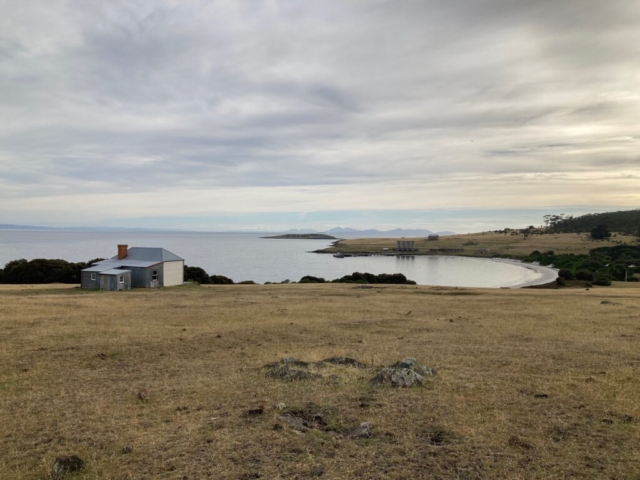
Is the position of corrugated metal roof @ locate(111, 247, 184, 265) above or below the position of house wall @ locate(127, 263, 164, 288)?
above

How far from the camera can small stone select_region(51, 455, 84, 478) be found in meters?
6.85

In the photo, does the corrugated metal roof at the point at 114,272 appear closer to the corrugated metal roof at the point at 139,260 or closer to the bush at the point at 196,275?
the corrugated metal roof at the point at 139,260

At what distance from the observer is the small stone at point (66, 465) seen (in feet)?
22.5

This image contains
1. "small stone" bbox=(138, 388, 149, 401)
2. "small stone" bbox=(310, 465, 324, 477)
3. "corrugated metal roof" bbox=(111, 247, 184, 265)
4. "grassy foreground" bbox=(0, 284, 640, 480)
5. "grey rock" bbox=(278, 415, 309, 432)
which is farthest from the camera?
"corrugated metal roof" bbox=(111, 247, 184, 265)

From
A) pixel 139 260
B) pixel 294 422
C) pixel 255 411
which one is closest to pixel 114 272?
pixel 139 260

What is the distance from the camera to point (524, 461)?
719 centimetres

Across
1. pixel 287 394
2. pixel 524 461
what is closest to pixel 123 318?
pixel 287 394

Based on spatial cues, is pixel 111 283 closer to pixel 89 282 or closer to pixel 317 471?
pixel 89 282

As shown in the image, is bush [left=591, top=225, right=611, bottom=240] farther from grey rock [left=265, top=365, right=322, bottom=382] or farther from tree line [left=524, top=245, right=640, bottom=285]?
grey rock [left=265, top=365, right=322, bottom=382]

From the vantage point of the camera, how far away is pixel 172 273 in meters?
53.7

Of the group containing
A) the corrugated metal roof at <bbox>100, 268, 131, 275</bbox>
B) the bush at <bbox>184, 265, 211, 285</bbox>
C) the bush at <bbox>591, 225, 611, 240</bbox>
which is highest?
the bush at <bbox>591, 225, 611, 240</bbox>

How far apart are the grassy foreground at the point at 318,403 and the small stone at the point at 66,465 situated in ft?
0.51

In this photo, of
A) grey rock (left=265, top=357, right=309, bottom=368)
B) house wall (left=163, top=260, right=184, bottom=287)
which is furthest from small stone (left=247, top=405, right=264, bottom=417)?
house wall (left=163, top=260, right=184, bottom=287)

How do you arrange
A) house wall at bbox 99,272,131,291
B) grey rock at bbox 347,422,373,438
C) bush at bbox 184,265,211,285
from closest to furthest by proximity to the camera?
1. grey rock at bbox 347,422,373,438
2. house wall at bbox 99,272,131,291
3. bush at bbox 184,265,211,285
